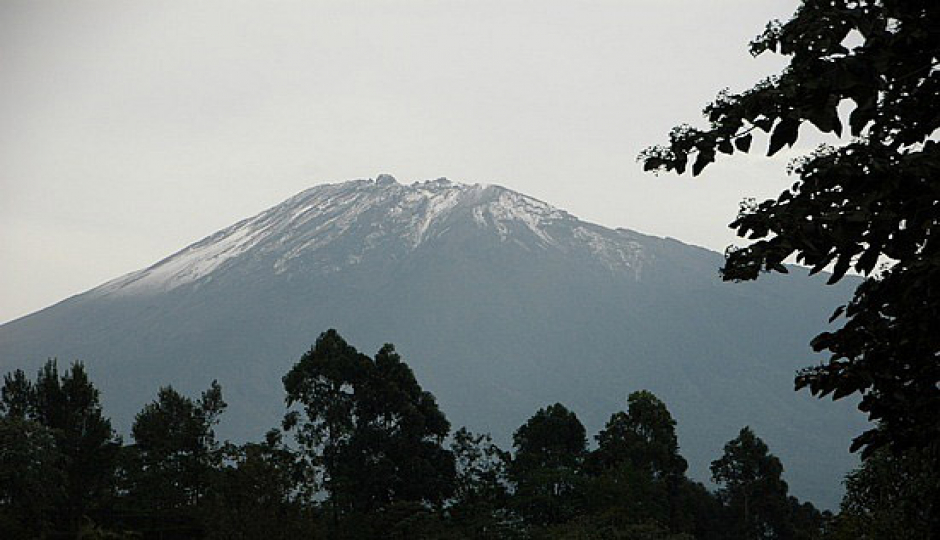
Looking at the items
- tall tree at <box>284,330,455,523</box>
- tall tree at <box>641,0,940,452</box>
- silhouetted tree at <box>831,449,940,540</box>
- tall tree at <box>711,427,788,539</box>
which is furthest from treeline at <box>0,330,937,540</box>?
tall tree at <box>641,0,940,452</box>

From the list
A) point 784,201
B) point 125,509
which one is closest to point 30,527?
point 125,509

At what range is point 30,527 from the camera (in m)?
39.8

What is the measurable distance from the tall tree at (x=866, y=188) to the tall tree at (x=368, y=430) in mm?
41529

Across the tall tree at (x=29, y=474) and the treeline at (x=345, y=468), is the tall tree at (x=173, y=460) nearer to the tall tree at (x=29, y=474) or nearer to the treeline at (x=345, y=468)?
the treeline at (x=345, y=468)

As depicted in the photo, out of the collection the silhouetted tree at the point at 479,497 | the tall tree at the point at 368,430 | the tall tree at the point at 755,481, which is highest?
the tall tree at the point at 368,430

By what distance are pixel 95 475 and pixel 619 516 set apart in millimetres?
28597

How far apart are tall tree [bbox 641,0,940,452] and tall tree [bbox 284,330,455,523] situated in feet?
136

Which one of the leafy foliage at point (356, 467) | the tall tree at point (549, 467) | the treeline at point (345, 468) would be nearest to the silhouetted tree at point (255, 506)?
the treeline at point (345, 468)

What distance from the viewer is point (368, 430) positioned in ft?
156

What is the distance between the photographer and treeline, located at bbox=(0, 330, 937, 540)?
132 feet

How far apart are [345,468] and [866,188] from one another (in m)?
43.3

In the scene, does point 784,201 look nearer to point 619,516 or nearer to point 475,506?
point 619,516

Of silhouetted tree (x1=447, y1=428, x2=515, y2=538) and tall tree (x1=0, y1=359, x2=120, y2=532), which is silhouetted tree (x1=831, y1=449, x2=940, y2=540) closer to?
silhouetted tree (x1=447, y1=428, x2=515, y2=538)

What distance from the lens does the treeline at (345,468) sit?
40125 millimetres
